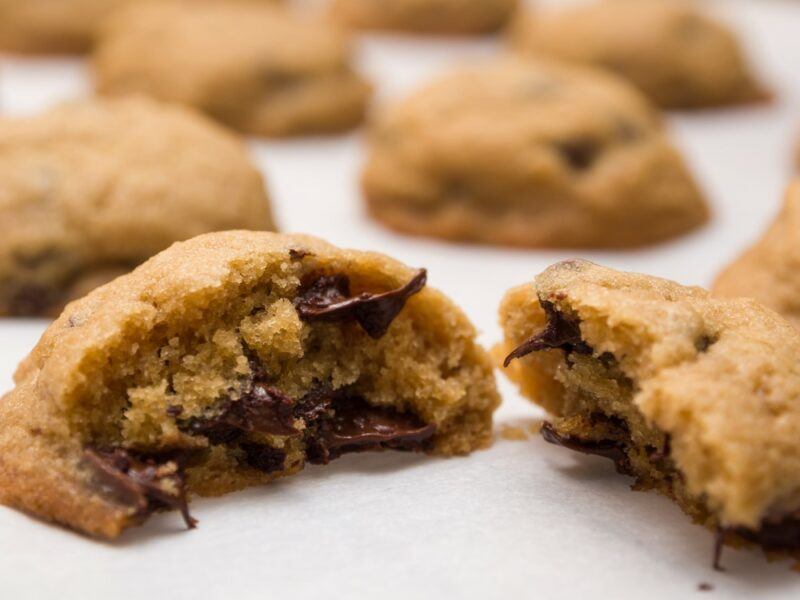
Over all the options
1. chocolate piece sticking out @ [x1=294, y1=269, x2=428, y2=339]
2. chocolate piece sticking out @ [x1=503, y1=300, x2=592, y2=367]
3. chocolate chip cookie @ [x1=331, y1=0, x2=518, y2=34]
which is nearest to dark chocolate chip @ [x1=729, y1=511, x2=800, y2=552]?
chocolate piece sticking out @ [x1=503, y1=300, x2=592, y2=367]

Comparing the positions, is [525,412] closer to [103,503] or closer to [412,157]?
[103,503]

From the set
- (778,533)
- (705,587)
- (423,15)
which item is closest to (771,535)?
(778,533)

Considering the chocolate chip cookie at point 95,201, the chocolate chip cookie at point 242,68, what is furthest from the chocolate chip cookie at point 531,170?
the chocolate chip cookie at point 95,201

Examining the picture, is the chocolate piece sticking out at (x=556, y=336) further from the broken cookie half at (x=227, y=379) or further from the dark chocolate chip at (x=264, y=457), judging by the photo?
the dark chocolate chip at (x=264, y=457)

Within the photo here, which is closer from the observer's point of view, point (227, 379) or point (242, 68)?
point (227, 379)

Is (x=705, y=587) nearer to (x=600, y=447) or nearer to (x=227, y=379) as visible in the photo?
(x=600, y=447)

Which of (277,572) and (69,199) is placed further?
(69,199)

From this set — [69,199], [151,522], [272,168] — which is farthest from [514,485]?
[272,168]
